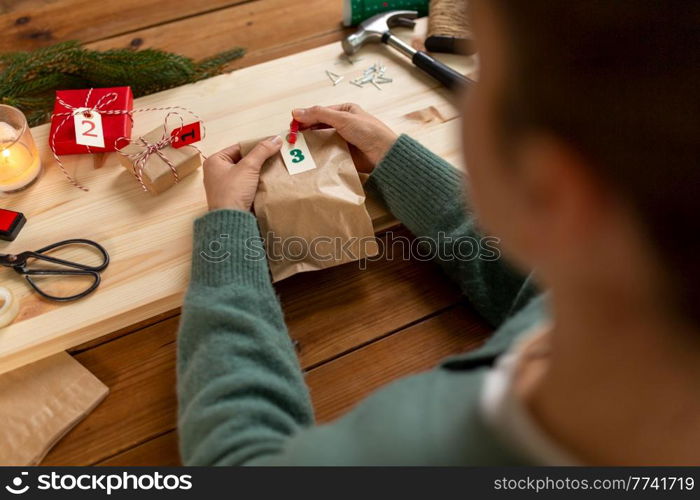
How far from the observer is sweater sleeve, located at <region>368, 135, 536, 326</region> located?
2.65 ft

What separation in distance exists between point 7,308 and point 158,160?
289 millimetres

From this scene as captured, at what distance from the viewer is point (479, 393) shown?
470mm

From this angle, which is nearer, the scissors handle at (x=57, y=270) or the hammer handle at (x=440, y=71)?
the scissors handle at (x=57, y=270)

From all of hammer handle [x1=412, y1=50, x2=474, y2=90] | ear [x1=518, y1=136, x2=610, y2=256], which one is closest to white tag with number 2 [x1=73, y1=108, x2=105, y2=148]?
hammer handle [x1=412, y1=50, x2=474, y2=90]

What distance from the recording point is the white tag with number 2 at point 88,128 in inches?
37.2

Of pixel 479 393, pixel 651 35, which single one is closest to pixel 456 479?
pixel 479 393

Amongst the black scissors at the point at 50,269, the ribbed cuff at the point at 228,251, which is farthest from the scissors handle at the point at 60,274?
the ribbed cuff at the point at 228,251

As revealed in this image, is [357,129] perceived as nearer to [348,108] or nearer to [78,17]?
[348,108]

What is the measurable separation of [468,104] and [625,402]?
8.5 inches

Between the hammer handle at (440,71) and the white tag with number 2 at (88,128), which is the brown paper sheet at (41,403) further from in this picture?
the hammer handle at (440,71)

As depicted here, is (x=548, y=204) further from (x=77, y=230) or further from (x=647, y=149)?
(x=77, y=230)

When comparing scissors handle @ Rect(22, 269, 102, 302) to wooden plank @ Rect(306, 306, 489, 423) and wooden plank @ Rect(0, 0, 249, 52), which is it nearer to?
wooden plank @ Rect(306, 306, 489, 423)

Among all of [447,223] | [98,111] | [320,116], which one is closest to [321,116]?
[320,116]

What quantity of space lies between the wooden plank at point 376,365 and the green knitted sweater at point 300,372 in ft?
0.15
